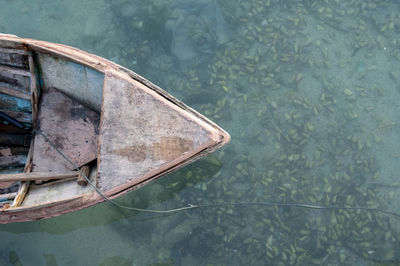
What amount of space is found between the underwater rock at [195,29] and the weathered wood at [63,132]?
233cm

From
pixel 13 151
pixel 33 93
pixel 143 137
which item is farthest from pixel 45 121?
pixel 143 137

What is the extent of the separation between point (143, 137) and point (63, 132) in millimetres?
1523

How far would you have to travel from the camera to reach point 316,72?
705 centimetres

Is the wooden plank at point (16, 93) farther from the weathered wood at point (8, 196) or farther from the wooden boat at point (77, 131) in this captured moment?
the weathered wood at point (8, 196)

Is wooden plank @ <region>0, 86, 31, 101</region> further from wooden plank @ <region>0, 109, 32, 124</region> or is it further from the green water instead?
the green water

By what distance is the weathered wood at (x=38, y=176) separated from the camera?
15.5 ft

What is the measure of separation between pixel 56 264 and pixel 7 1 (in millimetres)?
5201

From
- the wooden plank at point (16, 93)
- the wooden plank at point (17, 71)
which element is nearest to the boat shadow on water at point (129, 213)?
the wooden plank at point (16, 93)

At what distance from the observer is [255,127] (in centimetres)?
668

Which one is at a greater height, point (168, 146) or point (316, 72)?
point (316, 72)

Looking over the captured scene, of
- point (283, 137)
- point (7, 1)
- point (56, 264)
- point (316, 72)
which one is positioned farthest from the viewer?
→ point (7, 1)

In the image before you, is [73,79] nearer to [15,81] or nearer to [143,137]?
[15,81]

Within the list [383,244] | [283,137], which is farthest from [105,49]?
[383,244]

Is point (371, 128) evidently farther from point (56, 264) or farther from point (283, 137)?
point (56, 264)
